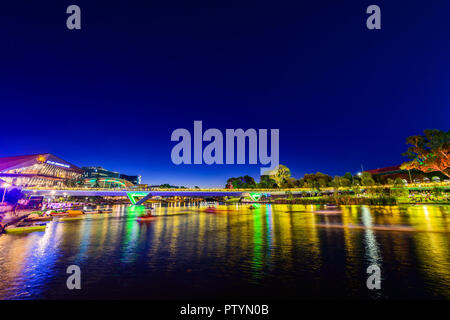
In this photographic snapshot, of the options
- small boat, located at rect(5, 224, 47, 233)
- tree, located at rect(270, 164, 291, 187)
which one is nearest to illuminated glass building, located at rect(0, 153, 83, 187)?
small boat, located at rect(5, 224, 47, 233)

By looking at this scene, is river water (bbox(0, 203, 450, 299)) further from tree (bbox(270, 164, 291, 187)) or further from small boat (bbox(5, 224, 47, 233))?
tree (bbox(270, 164, 291, 187))

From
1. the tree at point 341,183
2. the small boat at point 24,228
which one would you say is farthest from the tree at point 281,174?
the small boat at point 24,228

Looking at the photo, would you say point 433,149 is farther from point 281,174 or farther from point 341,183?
point 281,174

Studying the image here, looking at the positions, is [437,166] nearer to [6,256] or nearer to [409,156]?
[409,156]

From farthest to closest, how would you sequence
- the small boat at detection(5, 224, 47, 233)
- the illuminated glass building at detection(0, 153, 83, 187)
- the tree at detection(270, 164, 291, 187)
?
the tree at detection(270, 164, 291, 187) → the illuminated glass building at detection(0, 153, 83, 187) → the small boat at detection(5, 224, 47, 233)

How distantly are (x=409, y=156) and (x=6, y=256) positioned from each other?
351 ft

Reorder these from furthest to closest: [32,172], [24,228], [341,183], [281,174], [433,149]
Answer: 1. [281,174]
2. [32,172]
3. [341,183]
4. [433,149]
5. [24,228]

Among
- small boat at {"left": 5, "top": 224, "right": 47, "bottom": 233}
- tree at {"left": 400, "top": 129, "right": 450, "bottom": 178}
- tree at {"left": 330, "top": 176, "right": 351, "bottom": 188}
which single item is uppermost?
tree at {"left": 400, "top": 129, "right": 450, "bottom": 178}

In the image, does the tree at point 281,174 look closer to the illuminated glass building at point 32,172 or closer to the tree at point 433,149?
the tree at point 433,149

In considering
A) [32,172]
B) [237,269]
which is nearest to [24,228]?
[237,269]
